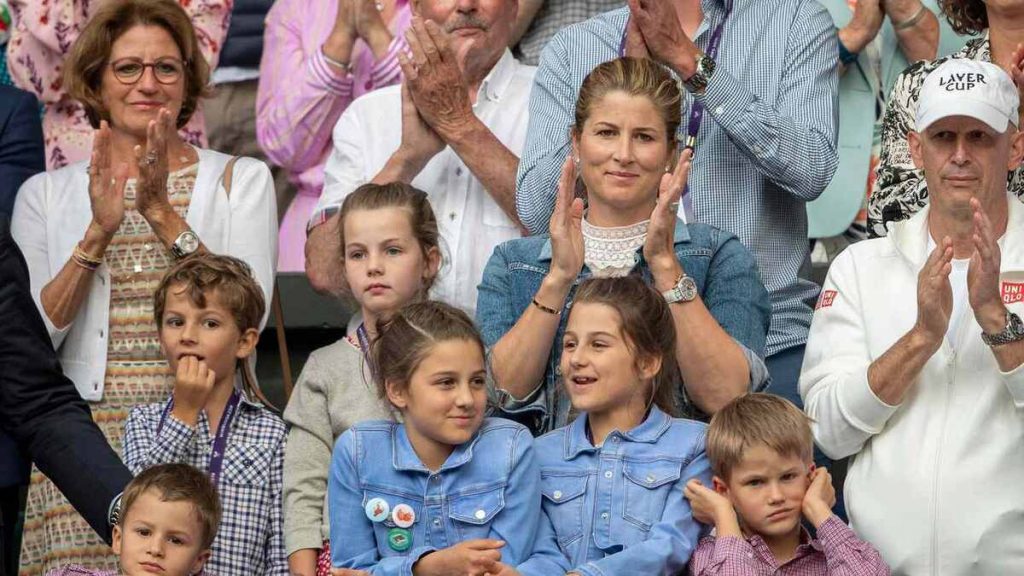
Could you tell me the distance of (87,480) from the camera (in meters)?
4.39

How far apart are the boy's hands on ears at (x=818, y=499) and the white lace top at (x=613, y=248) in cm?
70

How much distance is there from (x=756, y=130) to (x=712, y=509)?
3.63ft

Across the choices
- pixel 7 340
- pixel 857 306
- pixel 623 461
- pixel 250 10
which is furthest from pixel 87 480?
pixel 250 10

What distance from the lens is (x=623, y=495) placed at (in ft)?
14.1

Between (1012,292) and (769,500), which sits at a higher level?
(1012,292)

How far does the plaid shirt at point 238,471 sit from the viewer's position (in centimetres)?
475

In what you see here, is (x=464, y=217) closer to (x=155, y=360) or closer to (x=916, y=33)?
(x=155, y=360)

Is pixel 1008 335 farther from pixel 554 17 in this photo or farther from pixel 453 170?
pixel 554 17

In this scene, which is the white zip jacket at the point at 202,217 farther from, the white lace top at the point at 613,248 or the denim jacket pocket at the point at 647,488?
the denim jacket pocket at the point at 647,488

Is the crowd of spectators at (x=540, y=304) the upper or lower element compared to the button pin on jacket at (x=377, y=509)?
upper

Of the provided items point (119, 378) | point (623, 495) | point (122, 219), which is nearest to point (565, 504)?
point (623, 495)

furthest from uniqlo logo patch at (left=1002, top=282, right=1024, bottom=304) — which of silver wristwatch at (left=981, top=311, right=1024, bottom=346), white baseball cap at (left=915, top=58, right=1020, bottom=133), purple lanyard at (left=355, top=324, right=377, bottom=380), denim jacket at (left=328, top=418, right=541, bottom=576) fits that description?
purple lanyard at (left=355, top=324, right=377, bottom=380)

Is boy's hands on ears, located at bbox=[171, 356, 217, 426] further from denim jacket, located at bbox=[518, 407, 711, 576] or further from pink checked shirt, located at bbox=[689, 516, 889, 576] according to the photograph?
pink checked shirt, located at bbox=[689, 516, 889, 576]

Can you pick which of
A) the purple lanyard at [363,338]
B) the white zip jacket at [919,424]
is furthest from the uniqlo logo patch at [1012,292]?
the purple lanyard at [363,338]
